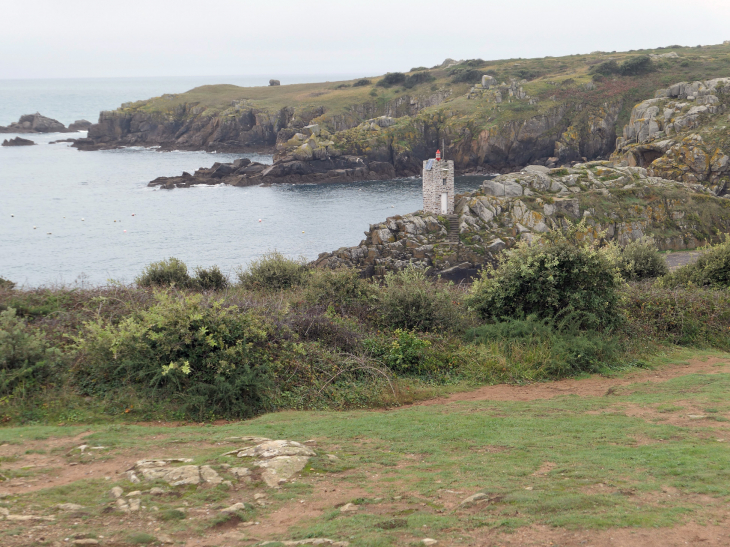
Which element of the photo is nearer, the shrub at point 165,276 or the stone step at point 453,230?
the shrub at point 165,276

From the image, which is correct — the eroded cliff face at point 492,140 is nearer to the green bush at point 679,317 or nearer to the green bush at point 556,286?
the green bush at point 679,317

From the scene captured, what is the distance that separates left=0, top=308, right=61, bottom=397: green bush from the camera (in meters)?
10.9

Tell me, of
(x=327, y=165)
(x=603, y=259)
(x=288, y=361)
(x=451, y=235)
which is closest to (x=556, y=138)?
(x=327, y=165)

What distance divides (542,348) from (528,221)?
36.0 metres

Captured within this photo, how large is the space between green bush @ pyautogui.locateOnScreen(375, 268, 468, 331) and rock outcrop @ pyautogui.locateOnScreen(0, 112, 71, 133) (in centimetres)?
→ 17201

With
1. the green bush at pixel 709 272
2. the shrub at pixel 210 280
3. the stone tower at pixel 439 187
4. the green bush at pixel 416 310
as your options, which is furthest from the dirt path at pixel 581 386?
the stone tower at pixel 439 187

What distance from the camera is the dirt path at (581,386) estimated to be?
1268 centimetres

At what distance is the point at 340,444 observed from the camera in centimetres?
892

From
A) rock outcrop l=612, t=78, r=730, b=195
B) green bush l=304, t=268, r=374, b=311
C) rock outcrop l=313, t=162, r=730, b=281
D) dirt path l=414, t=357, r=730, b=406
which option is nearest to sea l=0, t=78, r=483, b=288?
rock outcrop l=313, t=162, r=730, b=281

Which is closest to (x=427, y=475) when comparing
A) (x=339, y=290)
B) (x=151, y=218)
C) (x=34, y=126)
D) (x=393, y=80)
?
(x=339, y=290)

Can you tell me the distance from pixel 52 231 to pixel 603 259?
6473 centimetres

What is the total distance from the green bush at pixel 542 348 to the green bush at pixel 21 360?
1024 cm

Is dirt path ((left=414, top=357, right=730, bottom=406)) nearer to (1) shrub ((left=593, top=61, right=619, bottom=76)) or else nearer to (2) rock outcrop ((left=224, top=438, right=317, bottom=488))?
(2) rock outcrop ((left=224, top=438, right=317, bottom=488))

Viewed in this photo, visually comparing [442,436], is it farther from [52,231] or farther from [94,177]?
[94,177]
